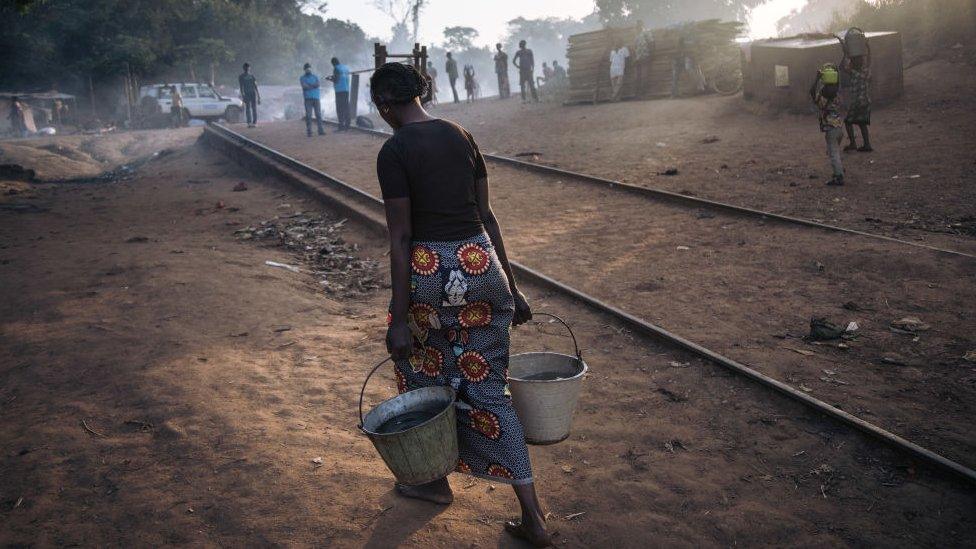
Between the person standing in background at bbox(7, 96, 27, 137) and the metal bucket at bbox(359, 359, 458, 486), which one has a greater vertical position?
the person standing in background at bbox(7, 96, 27, 137)

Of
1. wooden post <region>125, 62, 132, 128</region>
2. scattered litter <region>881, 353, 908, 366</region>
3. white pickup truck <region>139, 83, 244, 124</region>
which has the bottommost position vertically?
scattered litter <region>881, 353, 908, 366</region>

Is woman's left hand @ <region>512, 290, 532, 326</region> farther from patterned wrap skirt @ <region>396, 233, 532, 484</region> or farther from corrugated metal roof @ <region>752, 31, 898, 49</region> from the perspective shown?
corrugated metal roof @ <region>752, 31, 898, 49</region>

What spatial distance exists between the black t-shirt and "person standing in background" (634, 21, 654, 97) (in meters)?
19.1

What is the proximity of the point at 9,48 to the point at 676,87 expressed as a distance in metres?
34.3

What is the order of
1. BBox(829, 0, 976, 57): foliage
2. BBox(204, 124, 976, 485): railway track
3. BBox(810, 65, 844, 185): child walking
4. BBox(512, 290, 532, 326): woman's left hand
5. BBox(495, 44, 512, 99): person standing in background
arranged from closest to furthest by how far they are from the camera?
BBox(512, 290, 532, 326): woman's left hand, BBox(204, 124, 976, 485): railway track, BBox(810, 65, 844, 185): child walking, BBox(829, 0, 976, 57): foliage, BBox(495, 44, 512, 99): person standing in background

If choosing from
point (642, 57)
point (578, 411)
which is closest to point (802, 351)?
point (578, 411)

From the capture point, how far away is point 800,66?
535 inches

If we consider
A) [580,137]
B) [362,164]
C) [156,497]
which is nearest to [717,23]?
[580,137]

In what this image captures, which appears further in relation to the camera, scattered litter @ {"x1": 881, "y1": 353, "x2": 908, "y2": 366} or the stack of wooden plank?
the stack of wooden plank

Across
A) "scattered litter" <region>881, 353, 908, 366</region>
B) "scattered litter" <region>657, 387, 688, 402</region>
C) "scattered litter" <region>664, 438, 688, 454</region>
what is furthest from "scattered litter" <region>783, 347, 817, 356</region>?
"scattered litter" <region>664, 438, 688, 454</region>

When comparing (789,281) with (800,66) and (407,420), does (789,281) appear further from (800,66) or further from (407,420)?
(800,66)

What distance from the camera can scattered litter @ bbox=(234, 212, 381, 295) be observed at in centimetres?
703

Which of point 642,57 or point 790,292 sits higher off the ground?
point 642,57

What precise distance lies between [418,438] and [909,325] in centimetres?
406
